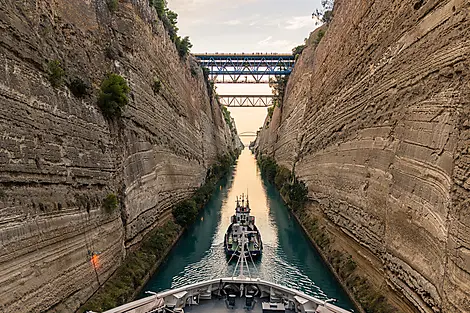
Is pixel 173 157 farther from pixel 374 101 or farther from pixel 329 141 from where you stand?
pixel 374 101

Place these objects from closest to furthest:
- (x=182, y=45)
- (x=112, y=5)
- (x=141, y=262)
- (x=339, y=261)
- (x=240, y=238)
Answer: (x=141, y=262) < (x=339, y=261) < (x=112, y=5) < (x=240, y=238) < (x=182, y=45)

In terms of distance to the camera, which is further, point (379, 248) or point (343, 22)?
point (343, 22)

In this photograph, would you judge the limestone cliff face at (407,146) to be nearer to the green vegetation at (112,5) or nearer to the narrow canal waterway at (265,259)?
the narrow canal waterway at (265,259)

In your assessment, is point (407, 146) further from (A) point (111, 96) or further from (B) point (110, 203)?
(A) point (111, 96)

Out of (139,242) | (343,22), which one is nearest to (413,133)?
(139,242)

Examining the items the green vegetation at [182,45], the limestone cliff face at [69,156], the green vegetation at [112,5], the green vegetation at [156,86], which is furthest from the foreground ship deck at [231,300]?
the green vegetation at [182,45]

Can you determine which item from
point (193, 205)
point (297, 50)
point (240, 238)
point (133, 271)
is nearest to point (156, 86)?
point (193, 205)

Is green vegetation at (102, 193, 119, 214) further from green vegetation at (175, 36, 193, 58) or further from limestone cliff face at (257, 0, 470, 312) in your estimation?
green vegetation at (175, 36, 193, 58)
